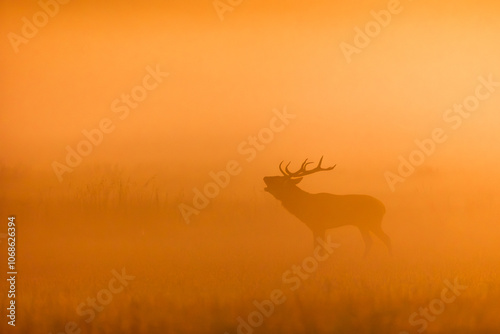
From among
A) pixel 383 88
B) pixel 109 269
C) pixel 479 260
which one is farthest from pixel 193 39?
pixel 479 260

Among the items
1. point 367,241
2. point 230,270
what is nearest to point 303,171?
point 367,241

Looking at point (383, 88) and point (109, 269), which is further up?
point (383, 88)

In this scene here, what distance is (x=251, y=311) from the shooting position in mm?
3238

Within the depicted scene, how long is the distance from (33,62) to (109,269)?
1.17 meters

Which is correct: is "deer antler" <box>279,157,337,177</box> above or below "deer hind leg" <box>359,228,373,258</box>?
above

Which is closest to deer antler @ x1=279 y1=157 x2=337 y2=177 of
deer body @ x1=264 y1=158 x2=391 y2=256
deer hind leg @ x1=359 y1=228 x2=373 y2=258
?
deer body @ x1=264 y1=158 x2=391 y2=256

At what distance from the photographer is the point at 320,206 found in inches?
132

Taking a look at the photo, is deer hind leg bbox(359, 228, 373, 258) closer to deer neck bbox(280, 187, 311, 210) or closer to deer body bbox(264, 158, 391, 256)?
deer body bbox(264, 158, 391, 256)

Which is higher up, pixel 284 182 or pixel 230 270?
pixel 284 182

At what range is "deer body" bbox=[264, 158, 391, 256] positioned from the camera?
335 cm

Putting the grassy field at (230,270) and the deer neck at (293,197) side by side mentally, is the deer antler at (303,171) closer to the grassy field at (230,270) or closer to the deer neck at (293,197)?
the deer neck at (293,197)

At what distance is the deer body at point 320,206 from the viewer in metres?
3.35

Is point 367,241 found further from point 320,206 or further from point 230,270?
point 230,270

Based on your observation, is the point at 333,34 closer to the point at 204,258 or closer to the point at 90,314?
the point at 204,258
